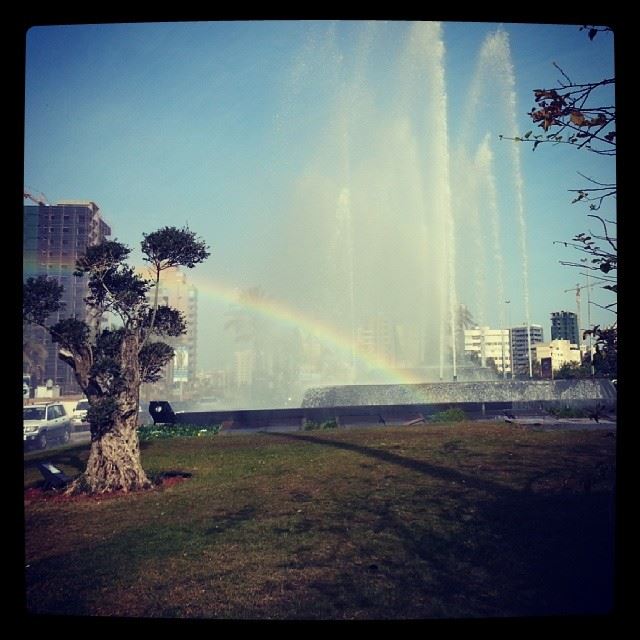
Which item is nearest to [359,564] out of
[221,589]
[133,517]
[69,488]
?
[221,589]

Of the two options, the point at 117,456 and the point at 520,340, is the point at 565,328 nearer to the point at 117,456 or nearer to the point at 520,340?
the point at 117,456

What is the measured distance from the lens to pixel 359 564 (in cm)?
500

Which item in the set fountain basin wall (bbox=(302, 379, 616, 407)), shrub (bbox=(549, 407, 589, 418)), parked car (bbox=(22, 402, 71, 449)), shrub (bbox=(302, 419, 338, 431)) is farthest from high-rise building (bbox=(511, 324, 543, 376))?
parked car (bbox=(22, 402, 71, 449))

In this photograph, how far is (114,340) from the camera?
8.63 meters

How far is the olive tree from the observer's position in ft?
27.0

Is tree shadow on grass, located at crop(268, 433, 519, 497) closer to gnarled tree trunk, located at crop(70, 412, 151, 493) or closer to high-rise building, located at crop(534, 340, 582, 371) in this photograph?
gnarled tree trunk, located at crop(70, 412, 151, 493)

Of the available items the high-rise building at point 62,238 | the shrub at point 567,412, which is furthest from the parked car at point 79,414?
the shrub at point 567,412

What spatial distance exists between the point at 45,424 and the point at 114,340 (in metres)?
8.28

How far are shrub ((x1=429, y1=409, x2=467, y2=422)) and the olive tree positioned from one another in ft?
30.2

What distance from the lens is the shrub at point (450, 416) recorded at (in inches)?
582

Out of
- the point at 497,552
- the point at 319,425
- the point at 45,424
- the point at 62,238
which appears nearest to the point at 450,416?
the point at 319,425

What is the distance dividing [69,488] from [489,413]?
13.5m

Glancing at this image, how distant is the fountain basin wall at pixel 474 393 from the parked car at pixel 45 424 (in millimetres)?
10421

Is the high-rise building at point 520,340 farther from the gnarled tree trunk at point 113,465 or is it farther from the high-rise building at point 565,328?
the gnarled tree trunk at point 113,465
